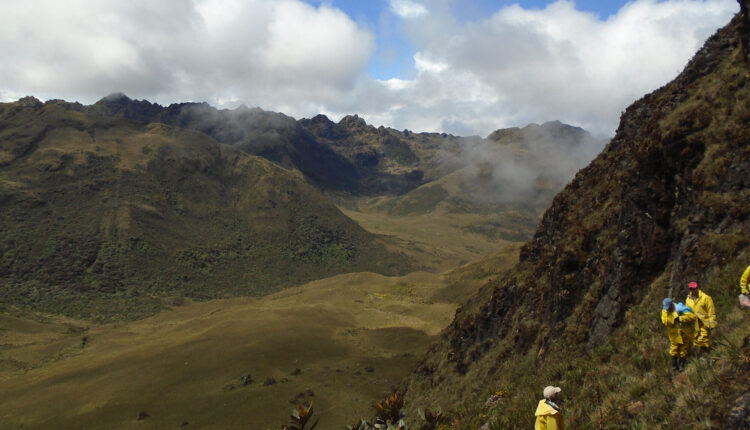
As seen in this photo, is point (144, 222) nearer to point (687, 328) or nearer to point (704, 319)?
point (687, 328)

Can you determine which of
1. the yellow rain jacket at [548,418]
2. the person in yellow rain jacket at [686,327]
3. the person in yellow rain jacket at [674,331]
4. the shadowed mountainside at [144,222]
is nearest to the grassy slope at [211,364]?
the shadowed mountainside at [144,222]

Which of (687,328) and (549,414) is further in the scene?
(687,328)

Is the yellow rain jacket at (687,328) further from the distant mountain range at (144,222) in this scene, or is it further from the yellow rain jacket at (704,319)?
the distant mountain range at (144,222)

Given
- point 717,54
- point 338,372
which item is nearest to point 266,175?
point 338,372

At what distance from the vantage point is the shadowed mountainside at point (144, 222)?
8519 centimetres

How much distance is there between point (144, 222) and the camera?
104500 mm

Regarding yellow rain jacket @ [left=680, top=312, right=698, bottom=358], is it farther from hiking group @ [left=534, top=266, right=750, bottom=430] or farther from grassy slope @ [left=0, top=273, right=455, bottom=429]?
grassy slope @ [left=0, top=273, right=455, bottom=429]

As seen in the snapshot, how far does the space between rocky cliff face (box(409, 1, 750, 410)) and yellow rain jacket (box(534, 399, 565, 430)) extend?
7.17 meters

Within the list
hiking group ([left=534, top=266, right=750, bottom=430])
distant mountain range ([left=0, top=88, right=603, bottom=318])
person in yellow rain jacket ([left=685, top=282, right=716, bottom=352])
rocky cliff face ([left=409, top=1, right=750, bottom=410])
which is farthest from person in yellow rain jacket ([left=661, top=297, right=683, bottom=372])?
distant mountain range ([left=0, top=88, right=603, bottom=318])

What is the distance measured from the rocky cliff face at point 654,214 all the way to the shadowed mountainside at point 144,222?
7803 cm

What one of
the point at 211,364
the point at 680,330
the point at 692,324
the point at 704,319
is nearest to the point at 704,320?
the point at 704,319

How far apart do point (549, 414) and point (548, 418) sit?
Answer: 0.24 ft

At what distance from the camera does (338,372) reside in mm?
40594

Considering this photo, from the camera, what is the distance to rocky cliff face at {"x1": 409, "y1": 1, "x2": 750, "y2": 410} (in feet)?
42.8
